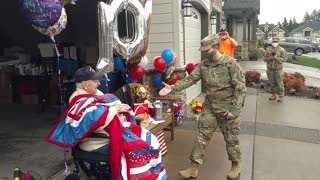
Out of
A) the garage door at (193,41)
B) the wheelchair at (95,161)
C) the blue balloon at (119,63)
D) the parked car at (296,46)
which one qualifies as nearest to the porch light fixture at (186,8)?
the garage door at (193,41)

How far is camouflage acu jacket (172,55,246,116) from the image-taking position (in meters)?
4.57

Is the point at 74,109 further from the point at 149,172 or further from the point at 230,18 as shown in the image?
the point at 230,18

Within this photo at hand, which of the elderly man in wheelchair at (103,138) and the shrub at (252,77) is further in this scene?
the shrub at (252,77)

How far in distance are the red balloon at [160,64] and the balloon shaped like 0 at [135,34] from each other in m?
Result: 1.22

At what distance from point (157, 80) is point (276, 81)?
3956 mm

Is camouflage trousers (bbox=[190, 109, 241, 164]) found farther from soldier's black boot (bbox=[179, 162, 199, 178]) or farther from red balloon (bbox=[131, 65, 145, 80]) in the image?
red balloon (bbox=[131, 65, 145, 80])

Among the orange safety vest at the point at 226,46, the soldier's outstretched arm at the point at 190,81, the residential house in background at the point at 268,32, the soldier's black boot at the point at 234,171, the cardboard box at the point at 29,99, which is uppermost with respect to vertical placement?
the residential house in background at the point at 268,32


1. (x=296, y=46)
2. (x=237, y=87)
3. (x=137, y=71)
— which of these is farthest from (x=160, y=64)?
(x=296, y=46)

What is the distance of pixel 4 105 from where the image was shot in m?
8.80

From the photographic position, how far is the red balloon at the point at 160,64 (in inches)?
277

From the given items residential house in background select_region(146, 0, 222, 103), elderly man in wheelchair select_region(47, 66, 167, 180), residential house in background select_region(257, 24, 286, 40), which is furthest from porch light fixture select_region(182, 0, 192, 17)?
residential house in background select_region(257, 24, 286, 40)

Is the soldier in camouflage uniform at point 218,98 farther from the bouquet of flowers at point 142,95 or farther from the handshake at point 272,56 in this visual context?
the handshake at point 272,56

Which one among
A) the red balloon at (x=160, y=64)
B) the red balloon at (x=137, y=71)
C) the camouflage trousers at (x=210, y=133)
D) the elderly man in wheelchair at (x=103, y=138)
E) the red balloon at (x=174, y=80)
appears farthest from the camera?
the red balloon at (x=174, y=80)

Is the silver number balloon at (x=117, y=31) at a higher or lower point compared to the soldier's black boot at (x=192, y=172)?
higher
